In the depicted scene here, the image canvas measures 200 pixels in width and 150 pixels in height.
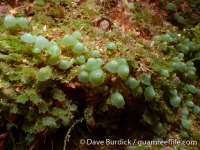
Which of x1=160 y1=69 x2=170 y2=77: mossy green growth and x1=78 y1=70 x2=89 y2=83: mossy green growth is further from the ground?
x1=160 y1=69 x2=170 y2=77: mossy green growth

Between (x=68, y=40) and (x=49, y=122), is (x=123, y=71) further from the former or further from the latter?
(x=49, y=122)

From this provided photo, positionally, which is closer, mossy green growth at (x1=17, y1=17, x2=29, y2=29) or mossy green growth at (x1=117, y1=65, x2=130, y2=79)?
mossy green growth at (x1=117, y1=65, x2=130, y2=79)

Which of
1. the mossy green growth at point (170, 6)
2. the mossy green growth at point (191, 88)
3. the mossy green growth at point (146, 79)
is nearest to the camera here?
the mossy green growth at point (146, 79)

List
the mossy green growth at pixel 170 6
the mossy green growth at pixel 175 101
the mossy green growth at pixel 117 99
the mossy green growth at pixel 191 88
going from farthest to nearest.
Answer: the mossy green growth at pixel 170 6, the mossy green growth at pixel 191 88, the mossy green growth at pixel 175 101, the mossy green growth at pixel 117 99

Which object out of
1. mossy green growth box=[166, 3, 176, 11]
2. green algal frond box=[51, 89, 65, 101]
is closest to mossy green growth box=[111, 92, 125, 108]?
green algal frond box=[51, 89, 65, 101]

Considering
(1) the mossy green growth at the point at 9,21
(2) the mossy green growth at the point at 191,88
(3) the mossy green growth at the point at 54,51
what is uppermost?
(1) the mossy green growth at the point at 9,21

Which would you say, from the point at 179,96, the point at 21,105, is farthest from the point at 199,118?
the point at 21,105

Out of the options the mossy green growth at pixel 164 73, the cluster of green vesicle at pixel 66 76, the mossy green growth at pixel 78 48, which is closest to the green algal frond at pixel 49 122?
the cluster of green vesicle at pixel 66 76

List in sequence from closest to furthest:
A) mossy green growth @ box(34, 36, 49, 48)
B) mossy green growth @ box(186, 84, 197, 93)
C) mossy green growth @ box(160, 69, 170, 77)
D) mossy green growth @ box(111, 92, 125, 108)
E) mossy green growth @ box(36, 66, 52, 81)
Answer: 1. mossy green growth @ box(36, 66, 52, 81)
2. mossy green growth @ box(34, 36, 49, 48)
3. mossy green growth @ box(111, 92, 125, 108)
4. mossy green growth @ box(160, 69, 170, 77)
5. mossy green growth @ box(186, 84, 197, 93)

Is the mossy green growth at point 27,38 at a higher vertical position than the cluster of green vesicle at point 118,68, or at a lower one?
higher

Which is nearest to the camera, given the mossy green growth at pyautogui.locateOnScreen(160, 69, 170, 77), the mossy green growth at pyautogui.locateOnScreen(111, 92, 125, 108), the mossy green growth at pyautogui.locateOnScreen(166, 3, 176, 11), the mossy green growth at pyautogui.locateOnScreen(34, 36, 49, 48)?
the mossy green growth at pyautogui.locateOnScreen(34, 36, 49, 48)

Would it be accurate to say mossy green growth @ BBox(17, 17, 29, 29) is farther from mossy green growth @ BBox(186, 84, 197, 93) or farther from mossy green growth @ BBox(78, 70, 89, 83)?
mossy green growth @ BBox(186, 84, 197, 93)

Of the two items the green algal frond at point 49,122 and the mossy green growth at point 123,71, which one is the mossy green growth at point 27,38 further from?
the mossy green growth at point 123,71
